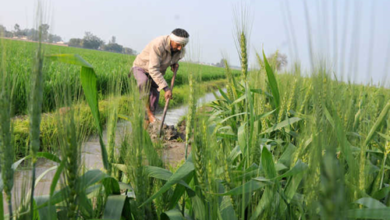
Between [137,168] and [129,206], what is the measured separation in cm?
23

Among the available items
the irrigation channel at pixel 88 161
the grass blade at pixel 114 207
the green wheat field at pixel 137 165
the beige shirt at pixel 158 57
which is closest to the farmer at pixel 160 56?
the beige shirt at pixel 158 57

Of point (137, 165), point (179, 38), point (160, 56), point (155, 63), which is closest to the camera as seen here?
point (137, 165)

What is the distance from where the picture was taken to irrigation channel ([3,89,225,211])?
0.76 metres

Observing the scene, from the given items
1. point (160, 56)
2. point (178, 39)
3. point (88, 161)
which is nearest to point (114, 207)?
point (88, 161)

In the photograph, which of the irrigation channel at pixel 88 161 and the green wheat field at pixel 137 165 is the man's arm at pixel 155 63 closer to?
the irrigation channel at pixel 88 161

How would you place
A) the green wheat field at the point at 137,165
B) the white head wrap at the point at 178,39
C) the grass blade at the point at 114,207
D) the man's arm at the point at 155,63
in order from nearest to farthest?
the green wheat field at the point at 137,165 → the grass blade at the point at 114,207 → the white head wrap at the point at 178,39 → the man's arm at the point at 155,63

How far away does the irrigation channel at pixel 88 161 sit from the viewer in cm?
76

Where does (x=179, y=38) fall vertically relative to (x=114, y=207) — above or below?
above

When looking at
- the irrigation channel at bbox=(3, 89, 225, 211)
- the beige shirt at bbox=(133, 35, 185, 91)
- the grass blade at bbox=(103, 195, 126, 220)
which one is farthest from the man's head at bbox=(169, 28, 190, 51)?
the grass blade at bbox=(103, 195, 126, 220)

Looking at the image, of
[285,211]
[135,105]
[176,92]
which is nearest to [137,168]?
[135,105]

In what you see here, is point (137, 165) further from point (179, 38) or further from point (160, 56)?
point (160, 56)

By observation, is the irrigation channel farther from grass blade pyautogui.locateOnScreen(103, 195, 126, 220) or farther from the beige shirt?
the beige shirt

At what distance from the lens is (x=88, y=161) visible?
0.93 m

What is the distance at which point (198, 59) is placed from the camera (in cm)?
140
